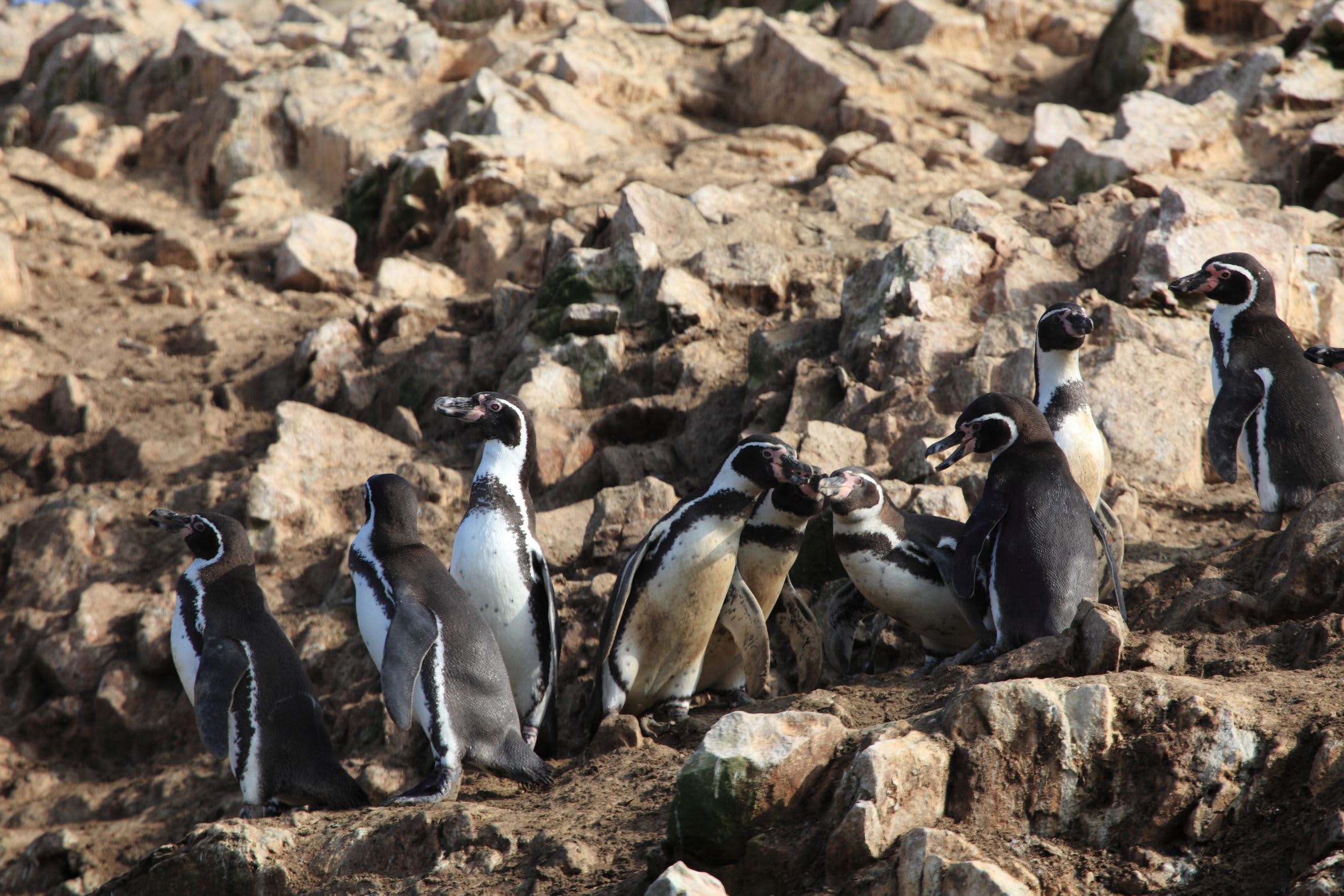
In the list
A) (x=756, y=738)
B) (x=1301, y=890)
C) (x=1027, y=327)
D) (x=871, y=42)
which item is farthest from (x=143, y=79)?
(x=1301, y=890)

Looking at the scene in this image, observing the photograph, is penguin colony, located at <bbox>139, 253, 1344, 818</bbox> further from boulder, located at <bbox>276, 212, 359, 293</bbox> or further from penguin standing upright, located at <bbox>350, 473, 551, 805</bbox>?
boulder, located at <bbox>276, 212, 359, 293</bbox>

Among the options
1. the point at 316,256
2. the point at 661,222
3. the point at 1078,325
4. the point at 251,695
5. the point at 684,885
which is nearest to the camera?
the point at 684,885

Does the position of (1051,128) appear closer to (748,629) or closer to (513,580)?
(748,629)

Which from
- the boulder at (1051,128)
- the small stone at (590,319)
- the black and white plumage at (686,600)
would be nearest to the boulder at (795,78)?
the boulder at (1051,128)

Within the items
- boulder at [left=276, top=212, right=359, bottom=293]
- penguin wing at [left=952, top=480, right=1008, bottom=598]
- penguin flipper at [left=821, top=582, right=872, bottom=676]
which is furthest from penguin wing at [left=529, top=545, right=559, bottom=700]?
boulder at [left=276, top=212, right=359, bottom=293]

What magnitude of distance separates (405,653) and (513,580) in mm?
1078

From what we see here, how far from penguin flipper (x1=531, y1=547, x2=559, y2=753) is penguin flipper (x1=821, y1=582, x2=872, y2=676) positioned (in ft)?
4.84

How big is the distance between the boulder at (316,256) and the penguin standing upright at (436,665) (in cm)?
690

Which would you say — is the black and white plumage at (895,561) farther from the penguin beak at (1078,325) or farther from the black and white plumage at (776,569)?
the penguin beak at (1078,325)

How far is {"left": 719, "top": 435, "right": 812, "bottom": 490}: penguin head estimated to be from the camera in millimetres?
6340

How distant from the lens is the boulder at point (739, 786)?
154 inches

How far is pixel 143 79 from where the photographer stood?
55.0 feet

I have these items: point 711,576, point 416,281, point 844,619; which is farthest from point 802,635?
point 416,281

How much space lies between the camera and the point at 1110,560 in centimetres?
551
